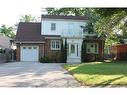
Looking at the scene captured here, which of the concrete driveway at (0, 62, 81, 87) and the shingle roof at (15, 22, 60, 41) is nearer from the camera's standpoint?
the concrete driveway at (0, 62, 81, 87)

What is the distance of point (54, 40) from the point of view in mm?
45688

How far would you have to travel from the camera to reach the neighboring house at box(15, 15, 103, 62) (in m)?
45.0

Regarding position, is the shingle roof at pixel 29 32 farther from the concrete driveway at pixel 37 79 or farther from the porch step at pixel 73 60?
the concrete driveway at pixel 37 79

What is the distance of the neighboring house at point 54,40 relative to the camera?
45.0m

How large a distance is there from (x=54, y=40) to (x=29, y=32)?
11.7ft

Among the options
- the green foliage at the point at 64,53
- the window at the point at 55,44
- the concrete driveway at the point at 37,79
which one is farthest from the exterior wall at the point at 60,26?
the concrete driveway at the point at 37,79

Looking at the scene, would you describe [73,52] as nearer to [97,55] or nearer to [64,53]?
[64,53]

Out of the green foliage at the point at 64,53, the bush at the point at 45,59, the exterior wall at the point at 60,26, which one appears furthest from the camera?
the exterior wall at the point at 60,26

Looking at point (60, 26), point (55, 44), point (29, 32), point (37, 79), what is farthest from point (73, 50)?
point (37, 79)

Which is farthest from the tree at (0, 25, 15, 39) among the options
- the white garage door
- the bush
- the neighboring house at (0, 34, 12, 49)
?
the bush

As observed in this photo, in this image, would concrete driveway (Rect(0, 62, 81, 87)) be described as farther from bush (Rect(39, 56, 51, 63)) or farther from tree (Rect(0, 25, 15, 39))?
tree (Rect(0, 25, 15, 39))
